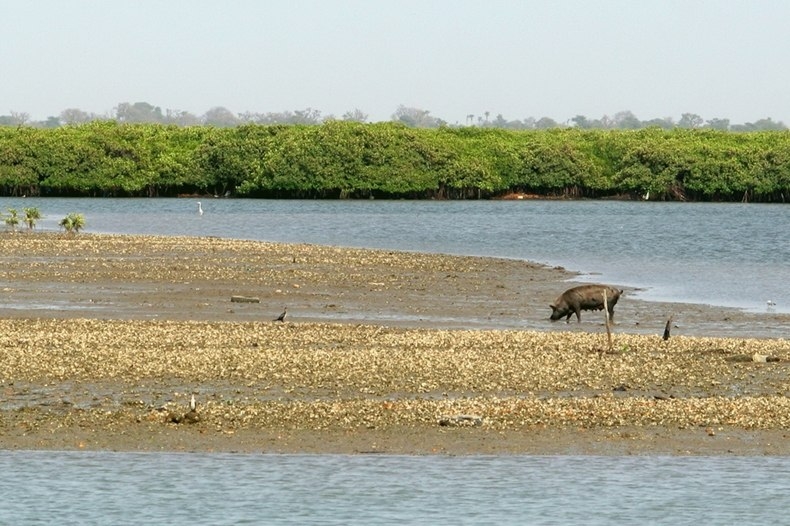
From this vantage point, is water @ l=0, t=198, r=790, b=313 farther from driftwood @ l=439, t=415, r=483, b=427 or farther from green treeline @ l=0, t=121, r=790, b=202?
driftwood @ l=439, t=415, r=483, b=427

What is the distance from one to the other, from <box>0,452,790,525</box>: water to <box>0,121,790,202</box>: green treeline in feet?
331

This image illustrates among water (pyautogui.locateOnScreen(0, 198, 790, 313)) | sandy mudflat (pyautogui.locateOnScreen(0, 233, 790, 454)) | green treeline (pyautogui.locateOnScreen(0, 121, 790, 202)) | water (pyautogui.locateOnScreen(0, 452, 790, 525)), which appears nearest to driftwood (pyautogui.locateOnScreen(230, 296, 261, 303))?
sandy mudflat (pyautogui.locateOnScreen(0, 233, 790, 454))

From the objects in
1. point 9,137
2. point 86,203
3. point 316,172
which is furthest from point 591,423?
point 9,137

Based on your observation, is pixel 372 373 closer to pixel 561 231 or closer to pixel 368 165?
pixel 561 231

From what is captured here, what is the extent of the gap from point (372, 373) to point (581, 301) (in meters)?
9.44

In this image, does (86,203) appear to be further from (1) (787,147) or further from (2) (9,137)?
(1) (787,147)

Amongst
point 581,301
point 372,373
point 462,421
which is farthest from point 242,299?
point 462,421

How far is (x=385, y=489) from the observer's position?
42.3ft

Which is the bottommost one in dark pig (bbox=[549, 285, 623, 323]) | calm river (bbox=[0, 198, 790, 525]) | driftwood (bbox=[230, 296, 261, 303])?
calm river (bbox=[0, 198, 790, 525])

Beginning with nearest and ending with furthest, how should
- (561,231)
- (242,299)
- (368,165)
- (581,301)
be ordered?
1. (581,301)
2. (242,299)
3. (561,231)
4. (368,165)

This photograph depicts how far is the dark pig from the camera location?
26.7 m

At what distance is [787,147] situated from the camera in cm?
11650

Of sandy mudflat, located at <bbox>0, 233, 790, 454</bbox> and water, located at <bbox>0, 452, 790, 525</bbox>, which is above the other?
sandy mudflat, located at <bbox>0, 233, 790, 454</bbox>

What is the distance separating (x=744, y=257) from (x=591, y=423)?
37.9 m
